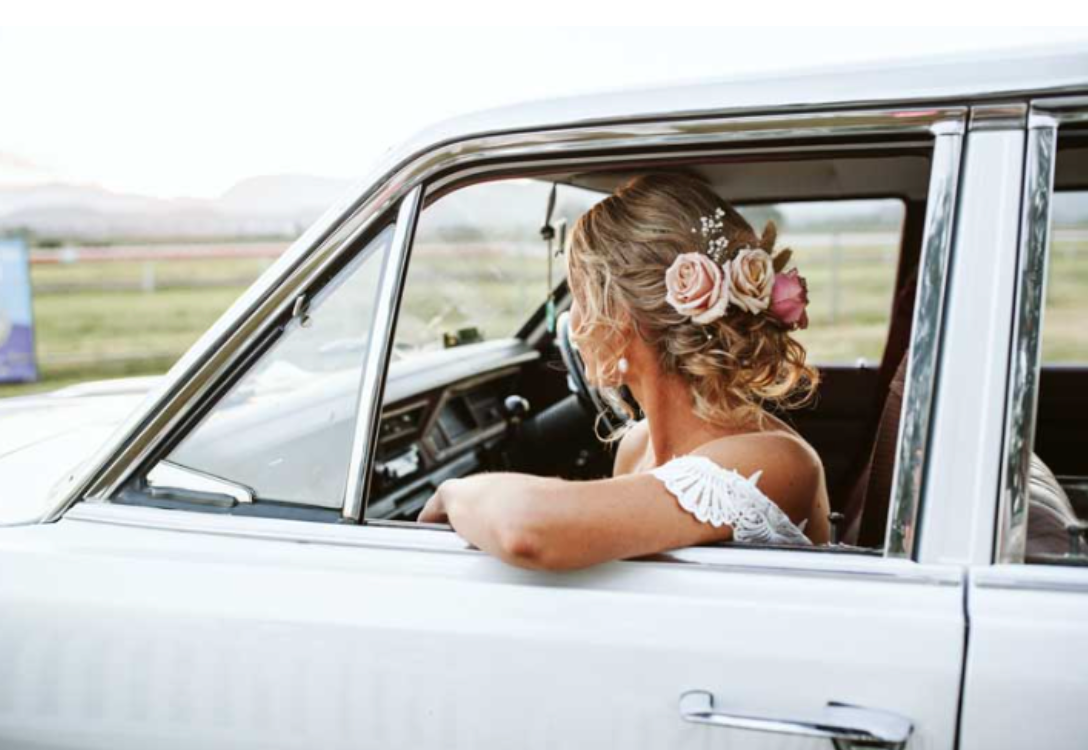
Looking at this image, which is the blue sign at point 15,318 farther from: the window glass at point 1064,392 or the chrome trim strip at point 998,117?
the chrome trim strip at point 998,117

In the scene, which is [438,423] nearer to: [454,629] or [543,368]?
[543,368]

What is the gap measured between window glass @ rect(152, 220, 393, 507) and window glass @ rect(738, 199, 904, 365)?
826 mm

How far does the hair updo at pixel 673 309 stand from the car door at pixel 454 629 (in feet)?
0.90

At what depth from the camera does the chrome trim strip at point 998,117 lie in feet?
4.26

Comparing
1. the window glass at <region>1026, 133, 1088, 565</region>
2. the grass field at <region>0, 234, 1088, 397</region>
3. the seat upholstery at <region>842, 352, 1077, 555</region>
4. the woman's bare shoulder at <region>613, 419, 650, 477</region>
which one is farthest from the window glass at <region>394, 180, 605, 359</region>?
the window glass at <region>1026, 133, 1088, 565</region>

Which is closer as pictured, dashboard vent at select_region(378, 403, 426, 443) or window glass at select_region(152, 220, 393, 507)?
window glass at select_region(152, 220, 393, 507)

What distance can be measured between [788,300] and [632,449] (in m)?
0.70

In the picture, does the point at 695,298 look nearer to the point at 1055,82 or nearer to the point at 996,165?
the point at 996,165

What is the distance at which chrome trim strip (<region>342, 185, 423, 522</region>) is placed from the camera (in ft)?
5.28

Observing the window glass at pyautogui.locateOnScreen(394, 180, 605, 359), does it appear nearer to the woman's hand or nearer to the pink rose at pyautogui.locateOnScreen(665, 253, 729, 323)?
the pink rose at pyautogui.locateOnScreen(665, 253, 729, 323)

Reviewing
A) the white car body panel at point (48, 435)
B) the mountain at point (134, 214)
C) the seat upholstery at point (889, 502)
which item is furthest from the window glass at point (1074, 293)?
the mountain at point (134, 214)

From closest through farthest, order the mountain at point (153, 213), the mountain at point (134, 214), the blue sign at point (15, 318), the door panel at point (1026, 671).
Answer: the door panel at point (1026, 671) → the blue sign at point (15, 318) → the mountain at point (153, 213) → the mountain at point (134, 214)

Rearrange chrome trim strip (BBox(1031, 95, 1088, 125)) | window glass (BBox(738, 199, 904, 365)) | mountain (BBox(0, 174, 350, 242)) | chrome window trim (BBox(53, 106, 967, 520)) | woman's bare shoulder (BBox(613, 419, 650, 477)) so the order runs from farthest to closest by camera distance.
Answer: mountain (BBox(0, 174, 350, 242)) < window glass (BBox(738, 199, 904, 365)) < woman's bare shoulder (BBox(613, 419, 650, 477)) < chrome window trim (BBox(53, 106, 967, 520)) < chrome trim strip (BBox(1031, 95, 1088, 125))

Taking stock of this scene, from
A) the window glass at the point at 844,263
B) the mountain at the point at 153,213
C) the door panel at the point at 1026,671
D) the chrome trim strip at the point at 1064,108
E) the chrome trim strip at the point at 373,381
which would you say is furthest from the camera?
the mountain at the point at 153,213
